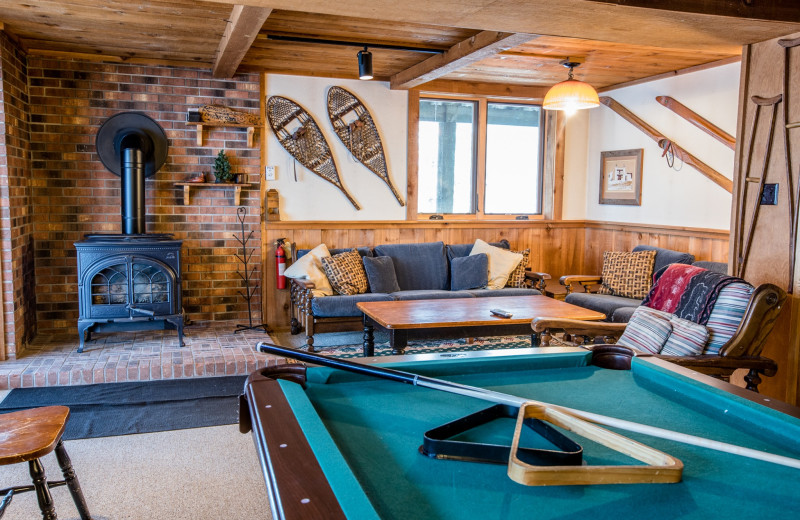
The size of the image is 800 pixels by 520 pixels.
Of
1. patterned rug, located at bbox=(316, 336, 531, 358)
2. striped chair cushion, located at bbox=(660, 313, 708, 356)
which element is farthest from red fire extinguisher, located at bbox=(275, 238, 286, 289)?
striped chair cushion, located at bbox=(660, 313, 708, 356)

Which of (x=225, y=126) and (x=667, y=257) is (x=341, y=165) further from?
(x=667, y=257)

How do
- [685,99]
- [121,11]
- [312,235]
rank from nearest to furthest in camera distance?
[121,11]
[685,99]
[312,235]

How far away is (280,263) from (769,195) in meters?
3.91

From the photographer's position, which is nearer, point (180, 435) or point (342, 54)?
point (180, 435)

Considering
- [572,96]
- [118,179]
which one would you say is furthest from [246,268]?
[572,96]

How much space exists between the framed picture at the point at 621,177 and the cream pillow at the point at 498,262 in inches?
51.2

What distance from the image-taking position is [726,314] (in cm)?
326

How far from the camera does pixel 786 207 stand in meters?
3.43

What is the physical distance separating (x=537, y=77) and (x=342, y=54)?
2.07 metres

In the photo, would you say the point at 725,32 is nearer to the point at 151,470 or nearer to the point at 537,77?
the point at 537,77

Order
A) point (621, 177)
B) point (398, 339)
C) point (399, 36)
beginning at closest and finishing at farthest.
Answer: point (398, 339)
point (399, 36)
point (621, 177)

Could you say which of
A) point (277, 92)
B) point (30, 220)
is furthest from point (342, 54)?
point (30, 220)

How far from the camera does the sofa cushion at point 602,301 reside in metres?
5.23

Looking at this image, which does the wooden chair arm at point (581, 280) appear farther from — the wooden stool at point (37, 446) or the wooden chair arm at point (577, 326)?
the wooden stool at point (37, 446)
